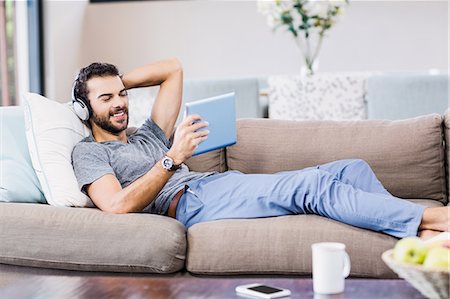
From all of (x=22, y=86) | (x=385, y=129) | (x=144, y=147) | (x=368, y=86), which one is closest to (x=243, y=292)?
(x=144, y=147)

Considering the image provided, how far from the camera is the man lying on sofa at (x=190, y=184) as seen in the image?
2.52 metres

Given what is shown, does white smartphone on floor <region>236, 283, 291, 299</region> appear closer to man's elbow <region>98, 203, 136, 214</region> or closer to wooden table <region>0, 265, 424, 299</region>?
wooden table <region>0, 265, 424, 299</region>

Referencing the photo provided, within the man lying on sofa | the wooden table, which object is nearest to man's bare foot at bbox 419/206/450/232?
the man lying on sofa

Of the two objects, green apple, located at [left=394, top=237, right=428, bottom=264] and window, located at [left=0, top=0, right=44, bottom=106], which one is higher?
window, located at [left=0, top=0, right=44, bottom=106]

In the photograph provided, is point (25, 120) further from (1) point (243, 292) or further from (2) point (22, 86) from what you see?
(2) point (22, 86)

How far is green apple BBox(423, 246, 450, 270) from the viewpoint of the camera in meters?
1.63

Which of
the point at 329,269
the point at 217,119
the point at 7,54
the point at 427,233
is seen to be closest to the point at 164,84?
the point at 217,119

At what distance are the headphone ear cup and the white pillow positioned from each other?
0.10 feet

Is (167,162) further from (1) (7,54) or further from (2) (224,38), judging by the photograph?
(2) (224,38)

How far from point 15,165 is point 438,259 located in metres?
1.76

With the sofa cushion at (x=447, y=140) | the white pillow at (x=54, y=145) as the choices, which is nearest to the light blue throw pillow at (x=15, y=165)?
the white pillow at (x=54, y=145)

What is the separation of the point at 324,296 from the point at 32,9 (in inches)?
203

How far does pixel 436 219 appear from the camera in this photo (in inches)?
97.4

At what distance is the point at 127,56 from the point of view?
713cm
